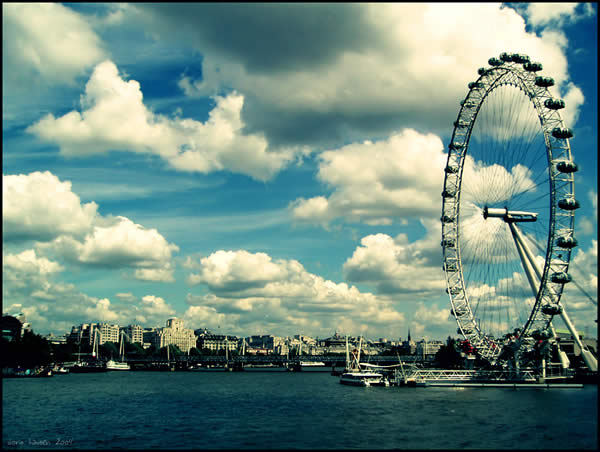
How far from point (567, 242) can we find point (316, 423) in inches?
1819

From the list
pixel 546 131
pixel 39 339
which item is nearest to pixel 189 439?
pixel 546 131

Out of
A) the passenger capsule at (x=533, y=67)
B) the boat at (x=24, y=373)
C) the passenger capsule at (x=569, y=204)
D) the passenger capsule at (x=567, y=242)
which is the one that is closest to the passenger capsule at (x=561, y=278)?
the passenger capsule at (x=567, y=242)

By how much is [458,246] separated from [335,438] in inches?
2506

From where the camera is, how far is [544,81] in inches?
3110

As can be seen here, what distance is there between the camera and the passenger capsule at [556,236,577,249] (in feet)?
258

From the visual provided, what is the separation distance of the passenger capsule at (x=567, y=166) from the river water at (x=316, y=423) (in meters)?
30.5

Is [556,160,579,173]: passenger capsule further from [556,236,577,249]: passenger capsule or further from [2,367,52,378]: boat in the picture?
[2,367,52,378]: boat

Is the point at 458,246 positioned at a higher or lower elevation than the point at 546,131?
lower

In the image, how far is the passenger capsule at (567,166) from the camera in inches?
3049

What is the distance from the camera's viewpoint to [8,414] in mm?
65125

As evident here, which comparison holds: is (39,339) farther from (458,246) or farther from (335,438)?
(335,438)

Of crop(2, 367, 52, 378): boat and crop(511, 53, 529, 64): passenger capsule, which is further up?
crop(511, 53, 529, 64): passenger capsule

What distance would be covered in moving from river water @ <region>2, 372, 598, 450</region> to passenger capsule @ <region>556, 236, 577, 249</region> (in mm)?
20680

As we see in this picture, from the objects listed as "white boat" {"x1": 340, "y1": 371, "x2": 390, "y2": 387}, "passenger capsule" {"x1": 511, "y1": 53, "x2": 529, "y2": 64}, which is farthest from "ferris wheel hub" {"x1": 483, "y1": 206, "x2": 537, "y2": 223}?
"white boat" {"x1": 340, "y1": 371, "x2": 390, "y2": 387}
